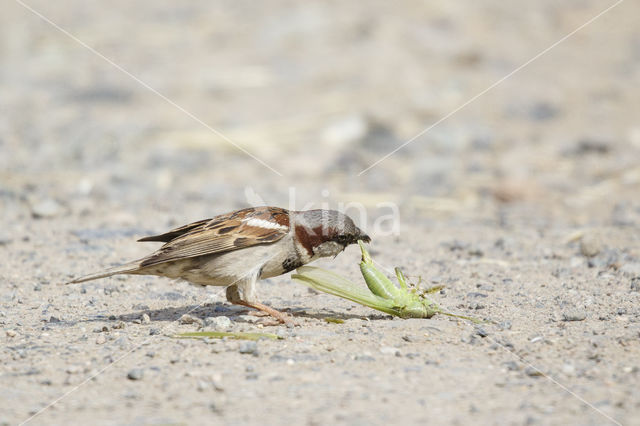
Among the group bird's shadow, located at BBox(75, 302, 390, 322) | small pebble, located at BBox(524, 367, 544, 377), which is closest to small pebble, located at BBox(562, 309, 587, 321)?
small pebble, located at BBox(524, 367, 544, 377)

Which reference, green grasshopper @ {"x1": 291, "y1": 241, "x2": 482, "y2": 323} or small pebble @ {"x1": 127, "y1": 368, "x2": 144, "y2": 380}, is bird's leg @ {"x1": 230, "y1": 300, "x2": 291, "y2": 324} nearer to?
green grasshopper @ {"x1": 291, "y1": 241, "x2": 482, "y2": 323}

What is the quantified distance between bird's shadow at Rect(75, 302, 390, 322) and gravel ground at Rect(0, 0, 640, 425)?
3 centimetres

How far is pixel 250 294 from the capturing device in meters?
5.25

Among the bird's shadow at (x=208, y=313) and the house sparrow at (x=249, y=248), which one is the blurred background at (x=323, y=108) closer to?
the bird's shadow at (x=208, y=313)

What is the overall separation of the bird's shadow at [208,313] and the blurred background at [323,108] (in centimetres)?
258

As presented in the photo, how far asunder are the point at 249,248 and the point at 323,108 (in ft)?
22.9

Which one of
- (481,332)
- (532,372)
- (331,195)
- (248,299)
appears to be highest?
(331,195)

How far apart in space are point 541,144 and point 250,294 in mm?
7074

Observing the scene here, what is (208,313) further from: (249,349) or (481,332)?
(481,332)

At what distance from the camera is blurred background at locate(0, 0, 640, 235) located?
943 centimetres

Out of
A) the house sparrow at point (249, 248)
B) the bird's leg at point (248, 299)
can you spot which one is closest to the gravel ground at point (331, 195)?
the bird's leg at point (248, 299)

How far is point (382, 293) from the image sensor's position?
5.20 metres

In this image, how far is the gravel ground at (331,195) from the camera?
156 inches

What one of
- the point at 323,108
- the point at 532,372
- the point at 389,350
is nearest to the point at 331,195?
the point at 323,108
